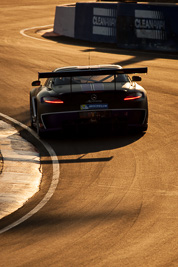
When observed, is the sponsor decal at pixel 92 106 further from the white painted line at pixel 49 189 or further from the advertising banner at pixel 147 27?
the advertising banner at pixel 147 27

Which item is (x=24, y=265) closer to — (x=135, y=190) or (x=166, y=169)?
(x=135, y=190)

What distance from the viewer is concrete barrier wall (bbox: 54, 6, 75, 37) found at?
3112 cm

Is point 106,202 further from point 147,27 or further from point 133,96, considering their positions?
point 147,27

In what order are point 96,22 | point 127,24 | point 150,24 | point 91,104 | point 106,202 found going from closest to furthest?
point 106,202 → point 91,104 → point 150,24 → point 127,24 → point 96,22

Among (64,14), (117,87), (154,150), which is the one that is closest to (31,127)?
(117,87)

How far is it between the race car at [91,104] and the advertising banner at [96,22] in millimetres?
15543

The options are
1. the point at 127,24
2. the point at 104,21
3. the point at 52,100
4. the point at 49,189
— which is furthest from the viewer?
the point at 104,21

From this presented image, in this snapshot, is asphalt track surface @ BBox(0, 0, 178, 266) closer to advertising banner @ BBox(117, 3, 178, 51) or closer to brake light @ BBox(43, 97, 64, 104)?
brake light @ BBox(43, 97, 64, 104)

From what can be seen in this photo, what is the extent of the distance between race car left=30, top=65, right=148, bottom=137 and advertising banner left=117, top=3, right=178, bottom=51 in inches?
500

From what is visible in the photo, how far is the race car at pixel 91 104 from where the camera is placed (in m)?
12.2

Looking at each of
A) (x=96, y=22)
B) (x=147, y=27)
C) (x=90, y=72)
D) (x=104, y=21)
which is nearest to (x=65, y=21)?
(x=96, y=22)

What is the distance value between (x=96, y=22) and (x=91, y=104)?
56.5 feet

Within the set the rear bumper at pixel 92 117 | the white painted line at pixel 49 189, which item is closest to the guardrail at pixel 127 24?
the white painted line at pixel 49 189

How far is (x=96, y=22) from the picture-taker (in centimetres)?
2888
